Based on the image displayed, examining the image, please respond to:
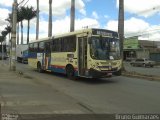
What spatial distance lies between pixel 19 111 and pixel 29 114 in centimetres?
62

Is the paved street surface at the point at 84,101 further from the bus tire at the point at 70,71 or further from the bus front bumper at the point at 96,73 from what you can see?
the bus tire at the point at 70,71

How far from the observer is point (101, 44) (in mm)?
19656

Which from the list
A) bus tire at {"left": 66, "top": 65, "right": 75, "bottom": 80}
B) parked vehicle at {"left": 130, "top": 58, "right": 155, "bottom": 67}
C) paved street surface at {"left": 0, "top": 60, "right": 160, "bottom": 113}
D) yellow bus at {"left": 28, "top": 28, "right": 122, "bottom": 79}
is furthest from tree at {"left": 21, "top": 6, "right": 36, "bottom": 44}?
paved street surface at {"left": 0, "top": 60, "right": 160, "bottom": 113}

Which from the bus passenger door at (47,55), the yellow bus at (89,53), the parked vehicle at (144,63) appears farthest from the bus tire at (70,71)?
the parked vehicle at (144,63)

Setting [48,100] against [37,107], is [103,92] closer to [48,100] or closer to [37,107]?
[48,100]

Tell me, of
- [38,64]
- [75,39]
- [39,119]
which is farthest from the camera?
[38,64]

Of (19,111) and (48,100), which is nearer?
(19,111)

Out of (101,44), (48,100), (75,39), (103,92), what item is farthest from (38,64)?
(48,100)

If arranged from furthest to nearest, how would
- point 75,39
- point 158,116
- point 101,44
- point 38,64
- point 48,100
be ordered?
1. point 38,64
2. point 75,39
3. point 101,44
4. point 48,100
5. point 158,116

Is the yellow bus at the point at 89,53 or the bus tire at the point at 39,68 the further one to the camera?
the bus tire at the point at 39,68

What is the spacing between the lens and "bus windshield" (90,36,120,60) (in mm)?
19484

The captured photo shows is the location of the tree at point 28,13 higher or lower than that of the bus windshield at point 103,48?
higher

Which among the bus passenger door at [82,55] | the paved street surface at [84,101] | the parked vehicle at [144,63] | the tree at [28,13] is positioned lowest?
the paved street surface at [84,101]

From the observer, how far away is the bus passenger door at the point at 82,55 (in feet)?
66.3
